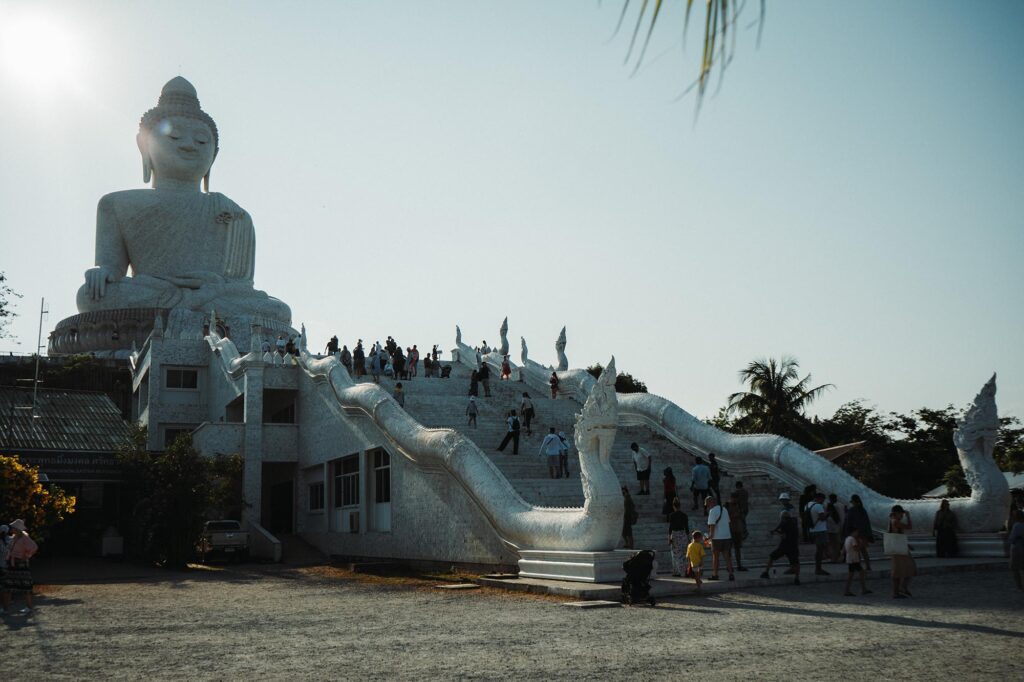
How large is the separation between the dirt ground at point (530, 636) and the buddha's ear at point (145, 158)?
36068 millimetres

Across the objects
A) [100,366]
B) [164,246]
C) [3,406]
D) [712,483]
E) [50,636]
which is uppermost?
[164,246]

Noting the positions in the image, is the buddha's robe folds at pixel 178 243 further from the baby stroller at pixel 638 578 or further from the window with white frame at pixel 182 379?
the baby stroller at pixel 638 578

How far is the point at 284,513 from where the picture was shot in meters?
31.1

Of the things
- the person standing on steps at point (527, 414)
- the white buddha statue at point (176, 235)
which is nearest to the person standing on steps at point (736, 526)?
the person standing on steps at point (527, 414)

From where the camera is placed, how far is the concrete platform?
1267 centimetres

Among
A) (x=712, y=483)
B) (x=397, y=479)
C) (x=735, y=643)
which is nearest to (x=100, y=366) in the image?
(x=397, y=479)

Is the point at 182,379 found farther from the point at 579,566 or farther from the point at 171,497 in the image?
→ the point at 579,566

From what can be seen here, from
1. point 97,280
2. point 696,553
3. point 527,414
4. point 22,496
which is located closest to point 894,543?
point 696,553

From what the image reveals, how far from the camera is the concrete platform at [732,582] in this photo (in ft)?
41.6

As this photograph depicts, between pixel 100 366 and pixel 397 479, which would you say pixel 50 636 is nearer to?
pixel 397 479

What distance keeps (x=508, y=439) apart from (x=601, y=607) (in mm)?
10224

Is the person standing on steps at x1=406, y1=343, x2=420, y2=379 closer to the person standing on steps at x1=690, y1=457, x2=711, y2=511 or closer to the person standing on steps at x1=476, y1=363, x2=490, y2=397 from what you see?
the person standing on steps at x1=476, y1=363, x2=490, y2=397

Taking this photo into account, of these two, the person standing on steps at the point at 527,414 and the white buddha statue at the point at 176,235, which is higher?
the white buddha statue at the point at 176,235

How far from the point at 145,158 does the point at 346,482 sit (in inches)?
1139
